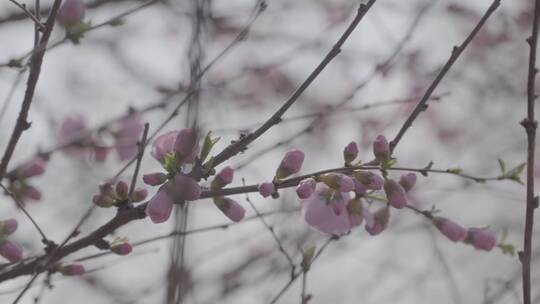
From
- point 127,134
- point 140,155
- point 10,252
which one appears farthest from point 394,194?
point 127,134

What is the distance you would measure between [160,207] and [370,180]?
1.70ft

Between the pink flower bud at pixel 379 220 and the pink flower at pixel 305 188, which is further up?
the pink flower bud at pixel 379 220

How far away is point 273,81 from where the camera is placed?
606 cm

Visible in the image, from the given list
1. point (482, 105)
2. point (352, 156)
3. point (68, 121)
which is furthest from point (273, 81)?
point (352, 156)

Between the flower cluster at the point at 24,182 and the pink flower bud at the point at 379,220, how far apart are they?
1.07m

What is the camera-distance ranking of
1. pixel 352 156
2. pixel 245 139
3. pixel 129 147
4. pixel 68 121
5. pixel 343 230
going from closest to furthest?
pixel 245 139 < pixel 352 156 < pixel 343 230 < pixel 129 147 < pixel 68 121

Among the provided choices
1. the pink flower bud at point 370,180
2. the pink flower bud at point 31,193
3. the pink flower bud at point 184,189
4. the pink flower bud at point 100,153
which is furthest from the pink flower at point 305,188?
the pink flower bud at point 100,153

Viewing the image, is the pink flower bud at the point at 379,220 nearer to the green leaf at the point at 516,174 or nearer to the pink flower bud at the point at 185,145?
the green leaf at the point at 516,174

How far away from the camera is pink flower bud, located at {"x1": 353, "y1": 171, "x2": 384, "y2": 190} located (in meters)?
1.79

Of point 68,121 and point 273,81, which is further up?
point 273,81

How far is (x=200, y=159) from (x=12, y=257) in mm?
595

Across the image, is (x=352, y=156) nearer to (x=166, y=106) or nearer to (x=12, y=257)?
(x=12, y=257)

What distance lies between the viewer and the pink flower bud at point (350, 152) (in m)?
1.84

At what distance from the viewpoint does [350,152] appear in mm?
1848
